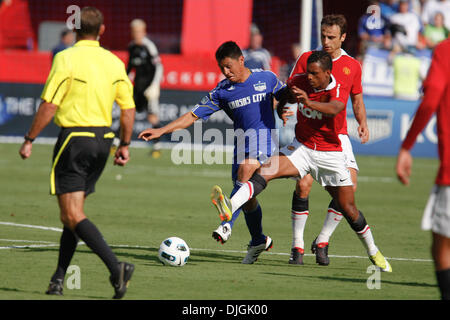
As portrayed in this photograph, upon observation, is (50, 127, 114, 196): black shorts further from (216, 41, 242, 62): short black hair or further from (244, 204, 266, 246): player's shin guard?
(244, 204, 266, 246): player's shin guard

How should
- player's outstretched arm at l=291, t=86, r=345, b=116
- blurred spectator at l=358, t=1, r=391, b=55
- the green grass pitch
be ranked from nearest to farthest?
the green grass pitch < player's outstretched arm at l=291, t=86, r=345, b=116 < blurred spectator at l=358, t=1, r=391, b=55

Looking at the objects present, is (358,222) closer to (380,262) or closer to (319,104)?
(380,262)

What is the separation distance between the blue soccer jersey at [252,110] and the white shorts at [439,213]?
3457 millimetres

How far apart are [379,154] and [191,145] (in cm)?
479

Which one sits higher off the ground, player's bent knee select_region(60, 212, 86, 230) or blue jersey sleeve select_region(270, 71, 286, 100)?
blue jersey sleeve select_region(270, 71, 286, 100)

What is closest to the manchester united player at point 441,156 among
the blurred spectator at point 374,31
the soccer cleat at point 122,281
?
the soccer cleat at point 122,281

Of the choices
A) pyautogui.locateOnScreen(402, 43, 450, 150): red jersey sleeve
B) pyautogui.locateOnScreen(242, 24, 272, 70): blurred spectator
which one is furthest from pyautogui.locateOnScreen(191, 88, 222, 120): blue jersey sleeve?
pyautogui.locateOnScreen(242, 24, 272, 70): blurred spectator

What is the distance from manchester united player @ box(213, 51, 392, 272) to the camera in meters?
8.60

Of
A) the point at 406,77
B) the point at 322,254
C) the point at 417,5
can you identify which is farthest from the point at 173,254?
the point at 417,5

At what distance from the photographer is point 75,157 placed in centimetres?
685

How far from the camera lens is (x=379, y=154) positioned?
889 inches

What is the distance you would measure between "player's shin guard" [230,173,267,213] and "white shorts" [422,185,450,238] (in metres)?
2.93
